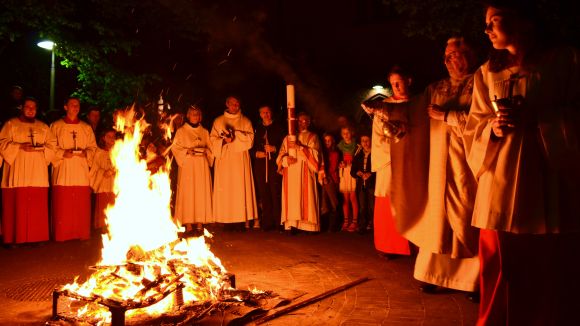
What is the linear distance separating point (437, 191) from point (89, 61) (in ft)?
34.6

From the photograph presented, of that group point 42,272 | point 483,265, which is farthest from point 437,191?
point 42,272

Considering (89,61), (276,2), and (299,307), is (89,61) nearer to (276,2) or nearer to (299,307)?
(276,2)

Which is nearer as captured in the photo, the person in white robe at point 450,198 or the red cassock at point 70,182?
the person in white robe at point 450,198

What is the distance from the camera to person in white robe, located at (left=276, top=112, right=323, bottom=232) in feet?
32.0

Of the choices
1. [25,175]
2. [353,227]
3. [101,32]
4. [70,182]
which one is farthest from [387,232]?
[101,32]

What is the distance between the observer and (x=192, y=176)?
411 inches

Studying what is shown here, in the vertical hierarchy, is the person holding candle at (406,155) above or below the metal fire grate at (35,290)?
above

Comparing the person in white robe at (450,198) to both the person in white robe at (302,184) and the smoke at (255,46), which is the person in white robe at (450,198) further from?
the smoke at (255,46)

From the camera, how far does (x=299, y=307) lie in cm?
490

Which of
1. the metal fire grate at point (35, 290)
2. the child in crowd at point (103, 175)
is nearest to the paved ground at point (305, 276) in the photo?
the metal fire grate at point (35, 290)

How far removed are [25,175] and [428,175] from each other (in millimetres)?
7062

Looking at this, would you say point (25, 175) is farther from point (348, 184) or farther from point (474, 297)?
point (474, 297)

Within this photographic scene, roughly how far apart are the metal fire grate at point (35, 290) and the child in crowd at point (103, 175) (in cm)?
410

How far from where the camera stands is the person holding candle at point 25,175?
8773mm
